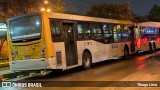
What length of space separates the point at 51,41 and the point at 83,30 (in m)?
3.69

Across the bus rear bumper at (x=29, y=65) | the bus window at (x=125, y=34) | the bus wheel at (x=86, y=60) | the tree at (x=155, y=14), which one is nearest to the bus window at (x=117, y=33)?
the bus window at (x=125, y=34)

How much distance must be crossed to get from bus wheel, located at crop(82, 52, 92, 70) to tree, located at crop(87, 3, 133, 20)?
1326 inches

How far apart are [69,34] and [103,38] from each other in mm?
4522

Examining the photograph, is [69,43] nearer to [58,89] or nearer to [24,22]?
[24,22]

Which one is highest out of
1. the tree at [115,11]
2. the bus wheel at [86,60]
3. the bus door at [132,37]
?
the tree at [115,11]

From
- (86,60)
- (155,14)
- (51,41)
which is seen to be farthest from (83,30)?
(155,14)

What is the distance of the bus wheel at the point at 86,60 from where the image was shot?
19234mm

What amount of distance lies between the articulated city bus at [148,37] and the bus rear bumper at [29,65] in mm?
15609

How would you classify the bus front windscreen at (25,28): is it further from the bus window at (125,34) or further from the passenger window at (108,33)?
the bus window at (125,34)

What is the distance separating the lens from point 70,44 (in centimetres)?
1797

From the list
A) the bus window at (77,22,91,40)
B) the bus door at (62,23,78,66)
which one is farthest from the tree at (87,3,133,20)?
the bus door at (62,23,78,66)

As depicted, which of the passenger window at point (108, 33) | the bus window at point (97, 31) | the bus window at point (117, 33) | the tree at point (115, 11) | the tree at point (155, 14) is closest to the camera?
the bus window at point (97, 31)

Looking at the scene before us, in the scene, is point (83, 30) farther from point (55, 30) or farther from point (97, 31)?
point (55, 30)

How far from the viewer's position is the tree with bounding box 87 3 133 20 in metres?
55.1
